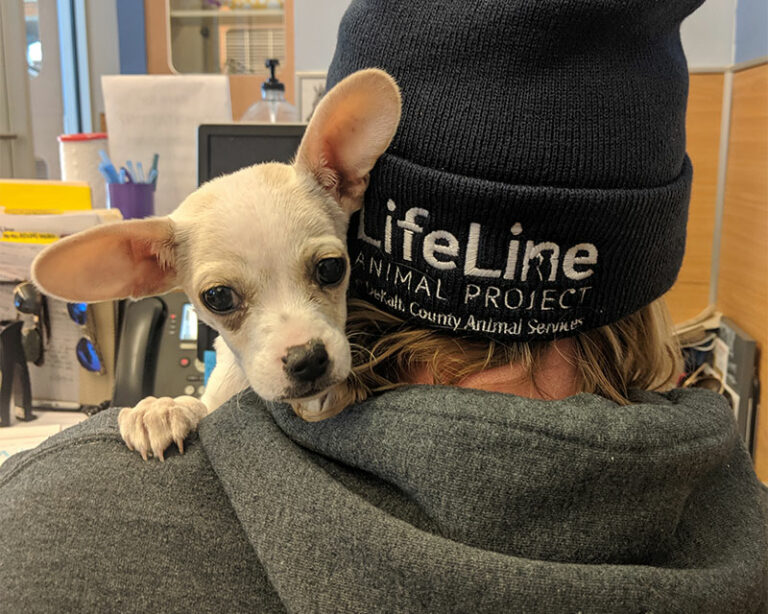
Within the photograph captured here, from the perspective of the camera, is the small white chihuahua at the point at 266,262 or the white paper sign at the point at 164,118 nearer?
the small white chihuahua at the point at 266,262

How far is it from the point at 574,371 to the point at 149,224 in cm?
46

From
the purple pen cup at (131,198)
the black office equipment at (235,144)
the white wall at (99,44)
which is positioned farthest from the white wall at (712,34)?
the white wall at (99,44)

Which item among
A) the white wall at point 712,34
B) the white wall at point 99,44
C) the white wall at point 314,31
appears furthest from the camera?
the white wall at point 99,44

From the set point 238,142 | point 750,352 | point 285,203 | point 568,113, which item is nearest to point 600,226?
point 568,113

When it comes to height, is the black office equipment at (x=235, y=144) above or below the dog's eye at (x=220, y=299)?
above

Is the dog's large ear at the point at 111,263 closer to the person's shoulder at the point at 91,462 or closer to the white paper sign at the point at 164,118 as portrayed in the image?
the person's shoulder at the point at 91,462

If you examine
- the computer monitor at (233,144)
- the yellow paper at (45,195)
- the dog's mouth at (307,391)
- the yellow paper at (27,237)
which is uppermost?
the computer monitor at (233,144)

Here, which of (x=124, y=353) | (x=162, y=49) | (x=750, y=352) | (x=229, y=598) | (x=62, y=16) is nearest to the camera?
(x=229, y=598)

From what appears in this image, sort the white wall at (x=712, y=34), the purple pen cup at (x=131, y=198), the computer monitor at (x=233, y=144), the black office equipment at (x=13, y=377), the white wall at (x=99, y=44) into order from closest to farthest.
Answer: the black office equipment at (x=13, y=377) → the computer monitor at (x=233, y=144) → the purple pen cup at (x=131, y=198) → the white wall at (x=712, y=34) → the white wall at (x=99, y=44)

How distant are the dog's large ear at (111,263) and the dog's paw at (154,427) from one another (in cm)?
13

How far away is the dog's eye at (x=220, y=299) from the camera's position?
2.27 ft

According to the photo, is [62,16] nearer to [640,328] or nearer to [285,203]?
[285,203]

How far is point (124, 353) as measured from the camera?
142 cm

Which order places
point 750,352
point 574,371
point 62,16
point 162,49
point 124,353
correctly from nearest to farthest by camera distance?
1. point 574,371
2. point 124,353
3. point 750,352
4. point 62,16
5. point 162,49
